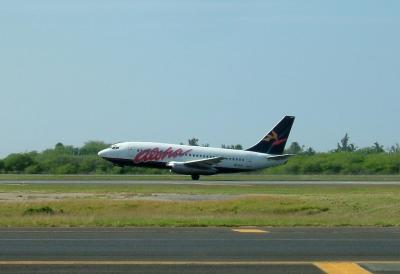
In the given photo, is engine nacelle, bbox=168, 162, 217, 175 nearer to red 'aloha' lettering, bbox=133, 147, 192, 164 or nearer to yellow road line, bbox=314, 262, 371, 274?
red 'aloha' lettering, bbox=133, 147, 192, 164

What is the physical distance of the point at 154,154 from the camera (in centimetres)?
6900

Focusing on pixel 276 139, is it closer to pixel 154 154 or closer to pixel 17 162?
pixel 154 154

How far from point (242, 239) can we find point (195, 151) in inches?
2027

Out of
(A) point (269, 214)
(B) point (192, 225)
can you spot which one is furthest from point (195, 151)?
(B) point (192, 225)

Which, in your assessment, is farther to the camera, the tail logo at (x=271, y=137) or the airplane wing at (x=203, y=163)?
the tail logo at (x=271, y=137)

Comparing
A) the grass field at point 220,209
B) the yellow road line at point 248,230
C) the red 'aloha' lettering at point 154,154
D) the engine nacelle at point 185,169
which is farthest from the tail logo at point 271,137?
the yellow road line at point 248,230

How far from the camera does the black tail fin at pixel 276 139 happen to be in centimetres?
7181

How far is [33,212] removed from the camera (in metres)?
32.3

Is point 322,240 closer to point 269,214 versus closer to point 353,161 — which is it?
point 269,214

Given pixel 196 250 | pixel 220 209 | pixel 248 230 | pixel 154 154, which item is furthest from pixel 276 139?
pixel 196 250

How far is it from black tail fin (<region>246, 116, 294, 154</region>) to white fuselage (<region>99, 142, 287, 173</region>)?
1084mm

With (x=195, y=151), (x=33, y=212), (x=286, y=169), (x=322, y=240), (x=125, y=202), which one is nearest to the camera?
(x=322, y=240)

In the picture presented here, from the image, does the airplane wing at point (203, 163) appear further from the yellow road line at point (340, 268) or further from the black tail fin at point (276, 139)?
the yellow road line at point (340, 268)

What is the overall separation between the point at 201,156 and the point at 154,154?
3814 mm
